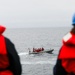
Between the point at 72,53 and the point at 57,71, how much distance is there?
32 centimetres

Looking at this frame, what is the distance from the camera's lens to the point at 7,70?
465 cm

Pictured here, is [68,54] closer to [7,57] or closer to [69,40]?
[69,40]

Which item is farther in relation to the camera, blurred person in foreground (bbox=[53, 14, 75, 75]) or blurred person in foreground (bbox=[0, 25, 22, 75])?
blurred person in foreground (bbox=[0, 25, 22, 75])

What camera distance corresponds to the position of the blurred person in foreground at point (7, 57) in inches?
180

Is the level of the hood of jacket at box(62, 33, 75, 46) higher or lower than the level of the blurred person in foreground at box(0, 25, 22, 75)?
higher

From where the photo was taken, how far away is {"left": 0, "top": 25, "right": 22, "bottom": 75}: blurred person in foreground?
4.57m

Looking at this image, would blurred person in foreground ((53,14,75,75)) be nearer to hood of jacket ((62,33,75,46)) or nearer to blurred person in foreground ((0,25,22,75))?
hood of jacket ((62,33,75,46))

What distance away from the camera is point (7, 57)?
15.1ft

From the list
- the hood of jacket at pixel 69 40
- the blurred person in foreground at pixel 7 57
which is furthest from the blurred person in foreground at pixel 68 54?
the blurred person in foreground at pixel 7 57

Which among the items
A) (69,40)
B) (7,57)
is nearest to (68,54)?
(69,40)

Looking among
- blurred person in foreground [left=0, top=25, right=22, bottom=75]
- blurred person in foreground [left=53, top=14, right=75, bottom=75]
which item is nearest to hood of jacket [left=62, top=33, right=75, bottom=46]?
blurred person in foreground [left=53, top=14, right=75, bottom=75]

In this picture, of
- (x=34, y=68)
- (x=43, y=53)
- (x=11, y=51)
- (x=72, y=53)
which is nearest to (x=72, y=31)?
(x=72, y=53)

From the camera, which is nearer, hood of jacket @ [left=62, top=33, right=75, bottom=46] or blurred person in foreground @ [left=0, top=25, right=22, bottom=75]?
hood of jacket @ [left=62, top=33, right=75, bottom=46]

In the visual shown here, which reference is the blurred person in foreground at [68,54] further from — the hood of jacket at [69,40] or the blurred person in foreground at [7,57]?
the blurred person in foreground at [7,57]
